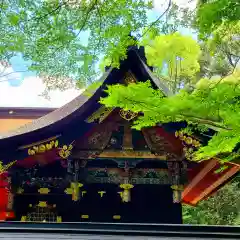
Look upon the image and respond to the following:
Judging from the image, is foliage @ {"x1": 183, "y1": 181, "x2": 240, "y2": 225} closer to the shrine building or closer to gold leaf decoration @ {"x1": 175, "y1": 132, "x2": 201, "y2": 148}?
the shrine building

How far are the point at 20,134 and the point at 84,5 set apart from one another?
3.26 meters

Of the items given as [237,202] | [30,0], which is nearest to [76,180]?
[30,0]

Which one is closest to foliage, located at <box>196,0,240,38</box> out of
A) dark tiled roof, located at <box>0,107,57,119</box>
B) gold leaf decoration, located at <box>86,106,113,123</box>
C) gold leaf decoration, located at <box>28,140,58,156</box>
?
gold leaf decoration, located at <box>86,106,113,123</box>

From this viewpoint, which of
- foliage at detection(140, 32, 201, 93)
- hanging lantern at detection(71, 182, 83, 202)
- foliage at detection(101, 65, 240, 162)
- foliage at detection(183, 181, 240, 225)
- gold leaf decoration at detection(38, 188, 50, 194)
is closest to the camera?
foliage at detection(101, 65, 240, 162)

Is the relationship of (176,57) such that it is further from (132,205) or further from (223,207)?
(132,205)

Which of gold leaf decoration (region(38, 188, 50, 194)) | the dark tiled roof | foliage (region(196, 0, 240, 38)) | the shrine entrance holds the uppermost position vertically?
the dark tiled roof

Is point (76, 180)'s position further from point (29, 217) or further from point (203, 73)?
point (203, 73)

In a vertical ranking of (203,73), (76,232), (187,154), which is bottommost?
(76,232)

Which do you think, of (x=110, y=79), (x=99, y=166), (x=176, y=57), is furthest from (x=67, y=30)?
(x=176, y=57)

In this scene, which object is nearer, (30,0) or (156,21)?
(30,0)

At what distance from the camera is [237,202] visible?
19.3 meters

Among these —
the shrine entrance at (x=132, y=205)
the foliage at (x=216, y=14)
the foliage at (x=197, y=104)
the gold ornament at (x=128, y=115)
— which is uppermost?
the gold ornament at (x=128, y=115)

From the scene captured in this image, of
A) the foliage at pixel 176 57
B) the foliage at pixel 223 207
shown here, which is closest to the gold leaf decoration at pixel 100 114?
the foliage at pixel 176 57

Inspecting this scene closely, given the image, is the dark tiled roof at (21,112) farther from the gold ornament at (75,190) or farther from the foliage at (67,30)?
the foliage at (67,30)
